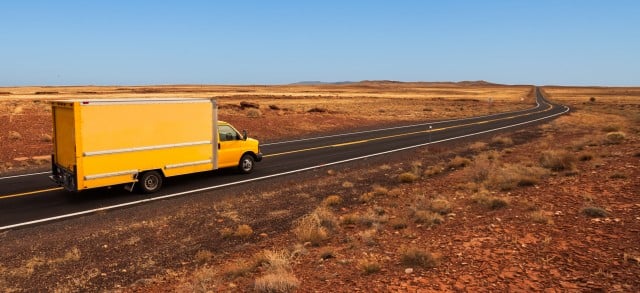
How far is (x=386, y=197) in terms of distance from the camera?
12.5 meters

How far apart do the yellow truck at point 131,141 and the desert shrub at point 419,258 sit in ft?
29.9

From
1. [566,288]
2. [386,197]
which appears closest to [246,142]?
[386,197]

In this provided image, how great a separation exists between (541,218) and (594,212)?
108 centimetres

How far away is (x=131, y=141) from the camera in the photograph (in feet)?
42.5

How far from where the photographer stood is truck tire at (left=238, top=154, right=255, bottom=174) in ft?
54.1

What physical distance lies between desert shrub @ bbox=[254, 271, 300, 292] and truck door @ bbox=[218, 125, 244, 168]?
9.68 meters

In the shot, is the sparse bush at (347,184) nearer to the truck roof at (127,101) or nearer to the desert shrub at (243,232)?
the desert shrub at (243,232)

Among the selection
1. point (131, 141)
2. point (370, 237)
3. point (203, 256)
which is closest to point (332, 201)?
point (370, 237)

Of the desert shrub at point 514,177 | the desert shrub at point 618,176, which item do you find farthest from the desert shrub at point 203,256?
the desert shrub at point 618,176

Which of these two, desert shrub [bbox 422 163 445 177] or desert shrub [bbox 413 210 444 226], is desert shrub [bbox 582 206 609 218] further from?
desert shrub [bbox 422 163 445 177]

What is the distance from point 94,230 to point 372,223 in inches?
244

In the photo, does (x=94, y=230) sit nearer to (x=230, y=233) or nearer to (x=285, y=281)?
(x=230, y=233)

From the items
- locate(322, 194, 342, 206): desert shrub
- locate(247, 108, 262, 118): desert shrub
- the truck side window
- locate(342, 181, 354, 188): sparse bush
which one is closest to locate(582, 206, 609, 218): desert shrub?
locate(322, 194, 342, 206): desert shrub

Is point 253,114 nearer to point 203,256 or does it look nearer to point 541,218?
point 203,256
